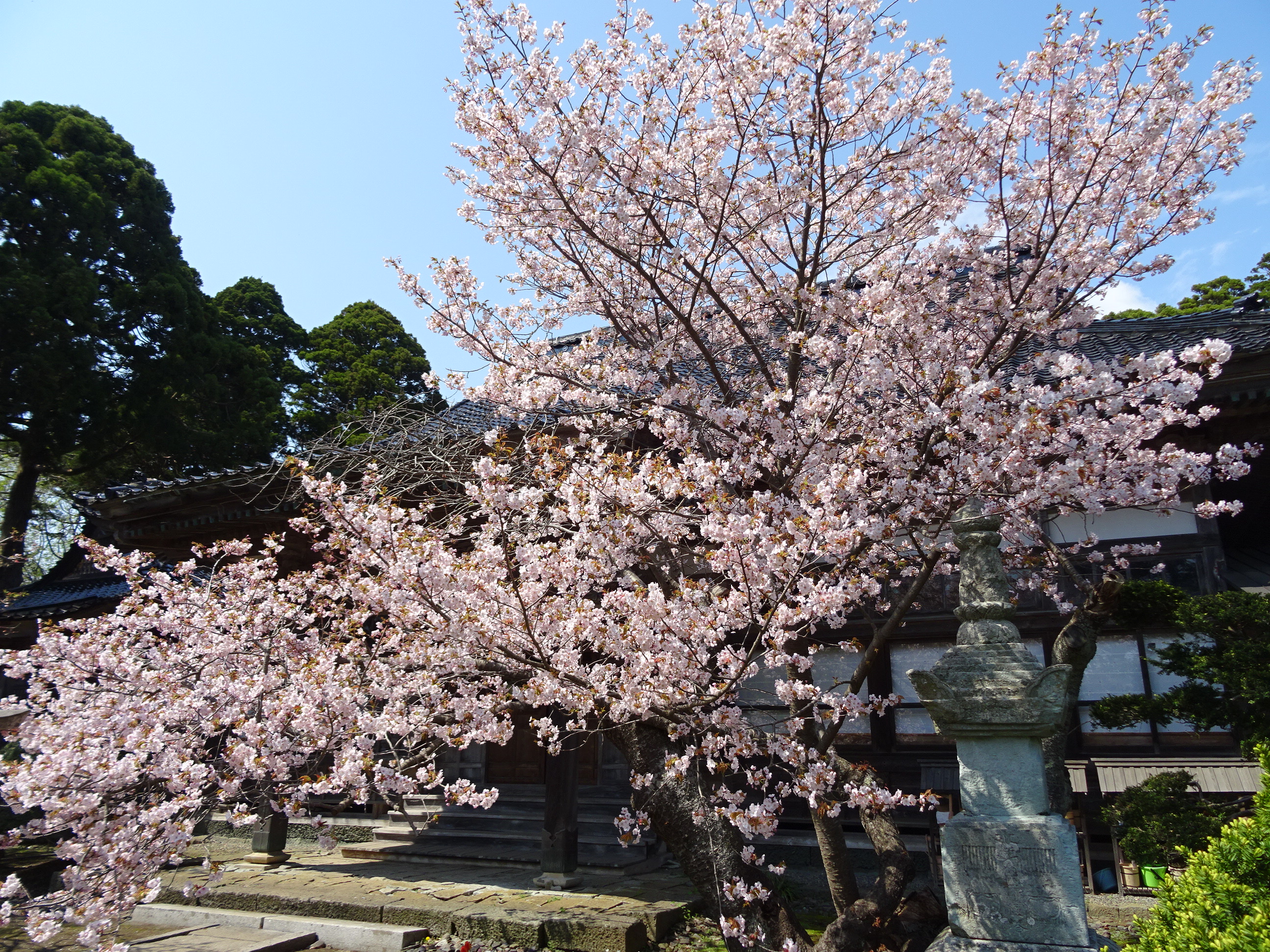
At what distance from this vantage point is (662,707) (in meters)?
5.23

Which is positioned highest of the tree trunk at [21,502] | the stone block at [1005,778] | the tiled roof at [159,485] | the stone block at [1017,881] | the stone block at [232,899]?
the tree trunk at [21,502]

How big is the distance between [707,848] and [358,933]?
4354 mm

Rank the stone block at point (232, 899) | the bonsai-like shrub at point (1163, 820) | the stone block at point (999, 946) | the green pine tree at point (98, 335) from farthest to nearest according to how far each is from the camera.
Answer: the green pine tree at point (98, 335) < the stone block at point (232, 899) < the bonsai-like shrub at point (1163, 820) < the stone block at point (999, 946)

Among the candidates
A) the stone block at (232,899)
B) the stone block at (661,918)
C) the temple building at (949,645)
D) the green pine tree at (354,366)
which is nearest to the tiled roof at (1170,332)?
the temple building at (949,645)

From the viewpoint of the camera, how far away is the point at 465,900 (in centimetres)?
853

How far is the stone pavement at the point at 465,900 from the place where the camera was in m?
7.43

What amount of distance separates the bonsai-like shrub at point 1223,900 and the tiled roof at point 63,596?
15262 millimetres

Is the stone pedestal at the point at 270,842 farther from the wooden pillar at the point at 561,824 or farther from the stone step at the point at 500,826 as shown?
the wooden pillar at the point at 561,824

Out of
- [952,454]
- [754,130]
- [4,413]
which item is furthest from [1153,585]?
[4,413]

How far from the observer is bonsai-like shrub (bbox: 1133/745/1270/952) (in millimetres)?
3303

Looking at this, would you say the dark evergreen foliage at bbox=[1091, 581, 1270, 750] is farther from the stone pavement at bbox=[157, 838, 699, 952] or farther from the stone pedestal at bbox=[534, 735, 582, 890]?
the stone pedestal at bbox=[534, 735, 582, 890]

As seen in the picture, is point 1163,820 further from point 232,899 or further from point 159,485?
point 159,485

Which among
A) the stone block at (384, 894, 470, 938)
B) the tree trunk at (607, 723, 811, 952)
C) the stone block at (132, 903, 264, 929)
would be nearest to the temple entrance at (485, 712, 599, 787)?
the stone block at (384, 894, 470, 938)

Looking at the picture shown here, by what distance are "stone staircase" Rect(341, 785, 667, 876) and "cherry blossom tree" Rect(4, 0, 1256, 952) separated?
3914mm
